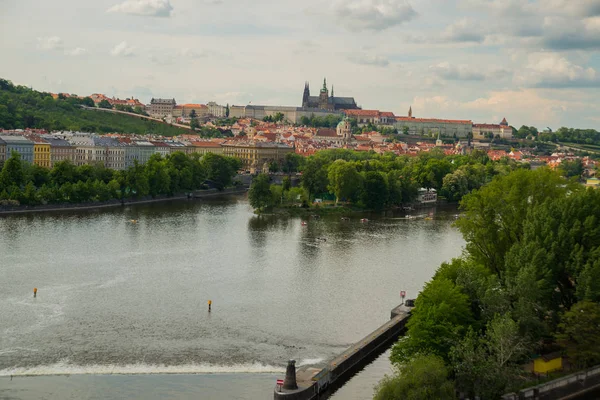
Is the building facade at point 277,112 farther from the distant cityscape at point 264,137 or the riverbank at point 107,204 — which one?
the riverbank at point 107,204

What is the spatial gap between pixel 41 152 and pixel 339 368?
5289 cm

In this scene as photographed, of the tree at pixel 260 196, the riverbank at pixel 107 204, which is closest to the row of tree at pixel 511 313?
the tree at pixel 260 196

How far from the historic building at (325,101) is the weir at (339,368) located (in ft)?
521

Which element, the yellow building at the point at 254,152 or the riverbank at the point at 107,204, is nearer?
the riverbank at the point at 107,204

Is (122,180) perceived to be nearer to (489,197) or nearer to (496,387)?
(489,197)

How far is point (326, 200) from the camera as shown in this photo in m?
59.4

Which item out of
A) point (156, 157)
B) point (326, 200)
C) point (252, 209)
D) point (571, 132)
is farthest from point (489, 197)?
point (571, 132)

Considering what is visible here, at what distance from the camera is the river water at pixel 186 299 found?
19438 mm

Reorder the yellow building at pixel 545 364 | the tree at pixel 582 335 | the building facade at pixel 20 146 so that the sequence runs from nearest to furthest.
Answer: the tree at pixel 582 335
the yellow building at pixel 545 364
the building facade at pixel 20 146

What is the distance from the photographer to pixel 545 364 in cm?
1908

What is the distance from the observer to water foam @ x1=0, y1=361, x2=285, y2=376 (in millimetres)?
19281

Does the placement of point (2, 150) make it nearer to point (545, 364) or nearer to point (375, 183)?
point (375, 183)

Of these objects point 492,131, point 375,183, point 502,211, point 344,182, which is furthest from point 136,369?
point 492,131

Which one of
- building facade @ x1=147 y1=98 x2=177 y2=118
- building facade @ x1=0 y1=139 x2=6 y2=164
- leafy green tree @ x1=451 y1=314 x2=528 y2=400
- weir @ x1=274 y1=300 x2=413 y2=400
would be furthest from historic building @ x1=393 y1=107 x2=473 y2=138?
leafy green tree @ x1=451 y1=314 x2=528 y2=400
